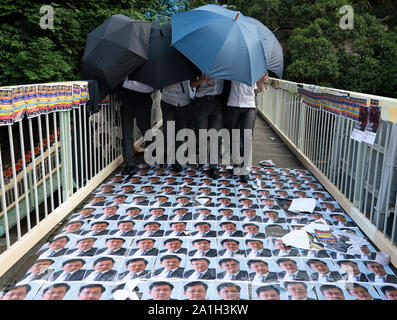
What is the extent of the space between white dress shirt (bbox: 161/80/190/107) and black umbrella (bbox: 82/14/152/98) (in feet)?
2.30

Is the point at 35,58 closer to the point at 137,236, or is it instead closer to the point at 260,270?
the point at 137,236

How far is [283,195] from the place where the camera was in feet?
14.2

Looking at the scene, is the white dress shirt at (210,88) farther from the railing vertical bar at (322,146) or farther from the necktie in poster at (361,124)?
the necktie in poster at (361,124)

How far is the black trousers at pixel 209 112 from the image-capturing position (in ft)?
15.7

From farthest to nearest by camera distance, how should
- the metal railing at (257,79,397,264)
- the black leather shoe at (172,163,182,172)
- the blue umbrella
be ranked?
the black leather shoe at (172,163,182,172), the blue umbrella, the metal railing at (257,79,397,264)

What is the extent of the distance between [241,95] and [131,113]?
1.47 m

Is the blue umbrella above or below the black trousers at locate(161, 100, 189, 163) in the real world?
above

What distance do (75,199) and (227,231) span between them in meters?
1.61

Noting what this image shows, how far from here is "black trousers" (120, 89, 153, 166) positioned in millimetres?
4727

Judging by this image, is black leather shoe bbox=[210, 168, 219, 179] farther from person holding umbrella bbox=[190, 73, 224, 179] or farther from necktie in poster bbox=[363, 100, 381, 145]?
necktie in poster bbox=[363, 100, 381, 145]

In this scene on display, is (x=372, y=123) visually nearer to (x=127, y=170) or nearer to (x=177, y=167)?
(x=177, y=167)

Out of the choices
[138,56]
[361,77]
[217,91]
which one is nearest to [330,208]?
[217,91]

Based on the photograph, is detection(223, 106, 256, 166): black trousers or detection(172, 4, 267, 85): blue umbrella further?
detection(223, 106, 256, 166): black trousers

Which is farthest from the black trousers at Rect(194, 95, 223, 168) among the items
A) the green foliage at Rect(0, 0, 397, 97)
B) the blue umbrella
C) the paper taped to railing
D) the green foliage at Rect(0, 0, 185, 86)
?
the green foliage at Rect(0, 0, 397, 97)
